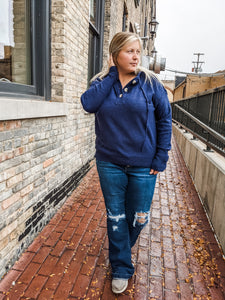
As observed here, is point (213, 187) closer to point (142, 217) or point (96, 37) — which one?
point (142, 217)

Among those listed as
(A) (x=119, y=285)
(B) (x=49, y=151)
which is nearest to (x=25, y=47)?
(B) (x=49, y=151)

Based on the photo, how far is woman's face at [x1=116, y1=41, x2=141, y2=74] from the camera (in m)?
1.74

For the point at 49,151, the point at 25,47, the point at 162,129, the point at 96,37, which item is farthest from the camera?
the point at 96,37

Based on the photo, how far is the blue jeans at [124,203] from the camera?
6.14 feet

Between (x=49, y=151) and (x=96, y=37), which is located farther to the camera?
(x=96, y=37)

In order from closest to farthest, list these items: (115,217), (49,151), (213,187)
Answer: (115,217) → (49,151) → (213,187)

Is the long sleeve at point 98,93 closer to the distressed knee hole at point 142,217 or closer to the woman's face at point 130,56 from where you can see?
the woman's face at point 130,56

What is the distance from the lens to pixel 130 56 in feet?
5.76

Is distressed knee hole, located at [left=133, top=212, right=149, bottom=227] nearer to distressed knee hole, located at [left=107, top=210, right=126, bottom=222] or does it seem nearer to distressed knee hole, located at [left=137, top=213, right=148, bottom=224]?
distressed knee hole, located at [left=137, top=213, right=148, bottom=224]

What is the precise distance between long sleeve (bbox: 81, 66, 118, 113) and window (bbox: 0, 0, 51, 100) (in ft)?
3.08

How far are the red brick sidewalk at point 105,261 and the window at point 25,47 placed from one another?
1.66 meters

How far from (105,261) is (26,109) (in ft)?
5.55

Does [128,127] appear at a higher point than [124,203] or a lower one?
higher

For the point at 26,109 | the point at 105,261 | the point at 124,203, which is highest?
the point at 26,109
